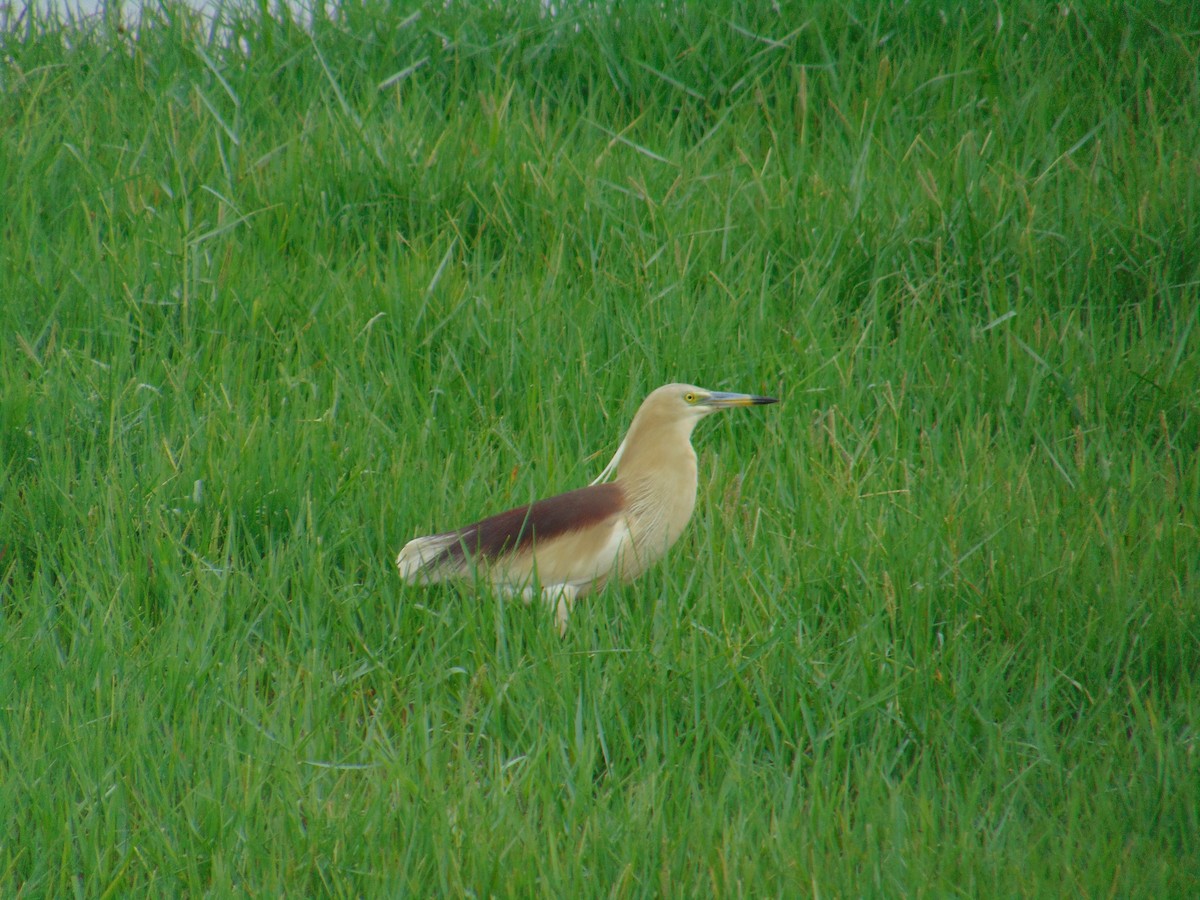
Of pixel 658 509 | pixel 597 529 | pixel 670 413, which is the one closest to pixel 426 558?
pixel 597 529

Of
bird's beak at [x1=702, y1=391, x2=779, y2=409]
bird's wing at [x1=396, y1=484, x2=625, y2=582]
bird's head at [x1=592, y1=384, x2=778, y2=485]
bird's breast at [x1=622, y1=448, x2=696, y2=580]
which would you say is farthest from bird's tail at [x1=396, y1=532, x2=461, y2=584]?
bird's beak at [x1=702, y1=391, x2=779, y2=409]

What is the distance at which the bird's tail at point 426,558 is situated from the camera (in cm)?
379

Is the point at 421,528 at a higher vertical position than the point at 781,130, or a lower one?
lower

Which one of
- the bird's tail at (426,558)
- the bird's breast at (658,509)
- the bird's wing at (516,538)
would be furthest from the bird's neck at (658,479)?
the bird's tail at (426,558)

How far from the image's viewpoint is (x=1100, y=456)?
14.2 feet

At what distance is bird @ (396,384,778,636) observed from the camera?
3.83 meters

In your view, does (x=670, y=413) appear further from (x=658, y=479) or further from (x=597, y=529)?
(x=597, y=529)

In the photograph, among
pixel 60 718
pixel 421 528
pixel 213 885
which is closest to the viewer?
pixel 213 885

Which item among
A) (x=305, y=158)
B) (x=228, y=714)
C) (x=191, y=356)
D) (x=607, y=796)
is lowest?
(x=607, y=796)

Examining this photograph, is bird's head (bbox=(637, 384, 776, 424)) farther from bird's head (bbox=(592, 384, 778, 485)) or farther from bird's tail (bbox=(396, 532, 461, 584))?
bird's tail (bbox=(396, 532, 461, 584))

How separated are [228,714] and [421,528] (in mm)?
948

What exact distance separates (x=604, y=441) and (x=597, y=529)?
0.70 metres

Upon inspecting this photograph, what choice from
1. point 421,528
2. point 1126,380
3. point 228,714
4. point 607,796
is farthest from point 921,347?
point 228,714

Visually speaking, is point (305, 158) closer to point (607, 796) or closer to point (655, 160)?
point (655, 160)
